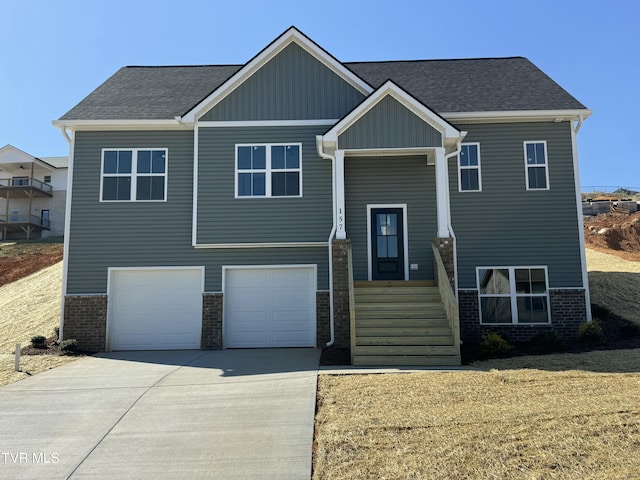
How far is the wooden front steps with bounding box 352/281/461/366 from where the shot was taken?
9.80 meters

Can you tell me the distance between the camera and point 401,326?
10586 mm

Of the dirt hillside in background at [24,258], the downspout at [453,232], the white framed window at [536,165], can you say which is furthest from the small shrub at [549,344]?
the dirt hillside in background at [24,258]

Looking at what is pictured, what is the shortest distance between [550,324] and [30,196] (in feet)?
125

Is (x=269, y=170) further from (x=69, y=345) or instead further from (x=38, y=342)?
(x=38, y=342)

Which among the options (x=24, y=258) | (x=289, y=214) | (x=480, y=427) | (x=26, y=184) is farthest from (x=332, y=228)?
(x=26, y=184)

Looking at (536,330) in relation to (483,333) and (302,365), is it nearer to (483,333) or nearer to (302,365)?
(483,333)

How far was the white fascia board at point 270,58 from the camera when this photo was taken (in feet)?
43.4

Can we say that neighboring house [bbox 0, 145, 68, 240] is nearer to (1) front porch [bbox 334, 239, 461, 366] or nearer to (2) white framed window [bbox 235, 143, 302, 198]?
(2) white framed window [bbox 235, 143, 302, 198]

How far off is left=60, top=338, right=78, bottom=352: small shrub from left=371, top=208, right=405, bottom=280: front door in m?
7.91

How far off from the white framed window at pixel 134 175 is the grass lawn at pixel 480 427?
8034mm

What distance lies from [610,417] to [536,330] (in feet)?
25.2

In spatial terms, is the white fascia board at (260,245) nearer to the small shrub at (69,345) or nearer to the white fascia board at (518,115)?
the small shrub at (69,345)

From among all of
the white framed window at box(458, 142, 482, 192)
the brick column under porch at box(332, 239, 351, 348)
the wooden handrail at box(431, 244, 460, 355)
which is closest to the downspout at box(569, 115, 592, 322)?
the white framed window at box(458, 142, 482, 192)

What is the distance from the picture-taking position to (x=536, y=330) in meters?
12.9
